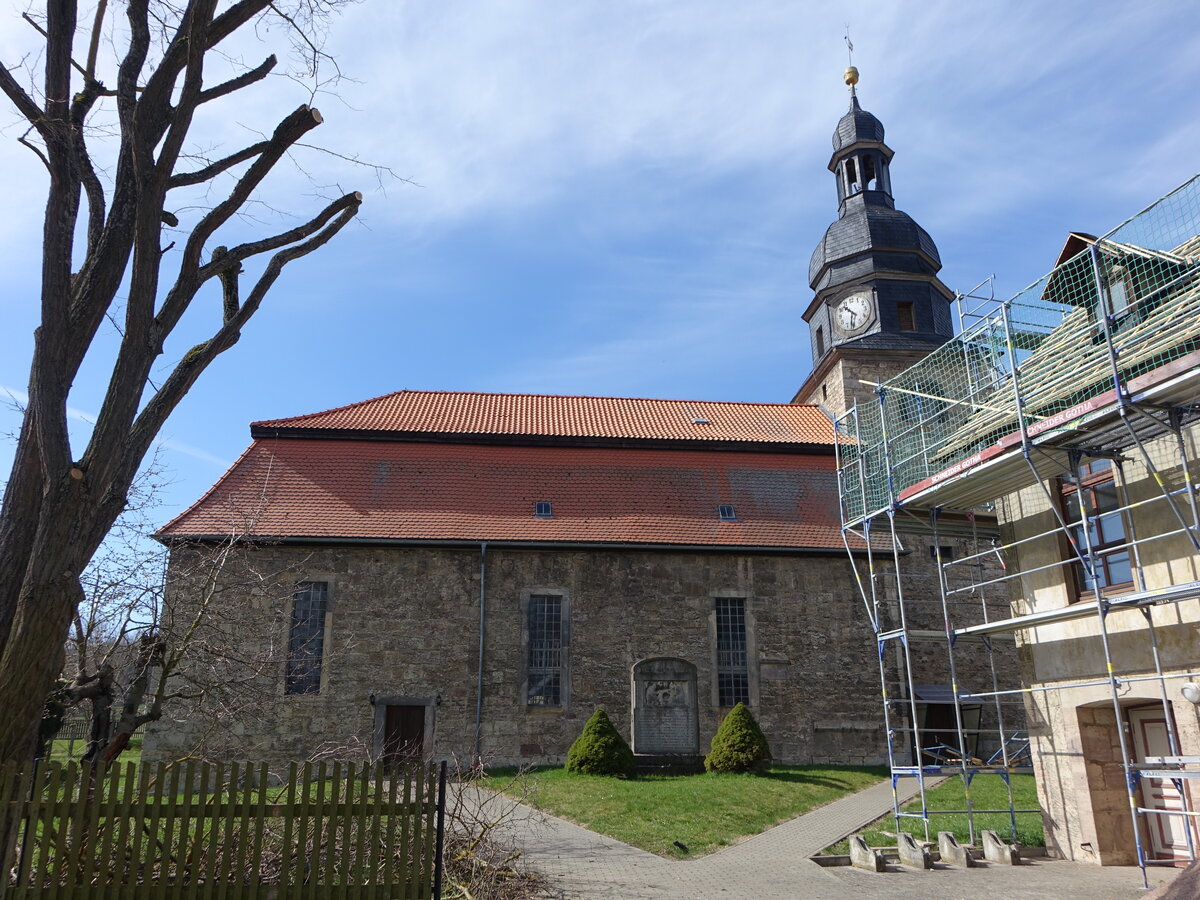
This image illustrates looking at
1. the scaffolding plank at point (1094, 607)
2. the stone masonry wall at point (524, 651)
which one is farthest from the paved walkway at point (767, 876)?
the stone masonry wall at point (524, 651)

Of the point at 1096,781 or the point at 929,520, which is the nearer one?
the point at 1096,781

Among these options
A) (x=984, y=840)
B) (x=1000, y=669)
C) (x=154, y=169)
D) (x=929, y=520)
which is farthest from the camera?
(x=1000, y=669)

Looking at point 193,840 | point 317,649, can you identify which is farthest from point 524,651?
point 193,840

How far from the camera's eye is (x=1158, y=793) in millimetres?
9984

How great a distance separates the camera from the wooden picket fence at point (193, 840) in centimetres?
600

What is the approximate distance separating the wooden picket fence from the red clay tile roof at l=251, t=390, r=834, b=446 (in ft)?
48.3

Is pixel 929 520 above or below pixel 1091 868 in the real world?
above

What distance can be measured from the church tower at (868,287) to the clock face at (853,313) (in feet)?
0.09

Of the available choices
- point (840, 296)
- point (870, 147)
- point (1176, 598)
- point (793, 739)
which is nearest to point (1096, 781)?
point (1176, 598)

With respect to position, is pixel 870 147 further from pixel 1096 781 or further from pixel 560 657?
pixel 1096 781

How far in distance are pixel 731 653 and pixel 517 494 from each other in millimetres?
5850

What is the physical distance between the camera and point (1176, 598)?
8430 millimetres

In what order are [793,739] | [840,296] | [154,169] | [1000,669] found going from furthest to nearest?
[840,296] → [1000,669] → [793,739] → [154,169]

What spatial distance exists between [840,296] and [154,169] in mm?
22222
